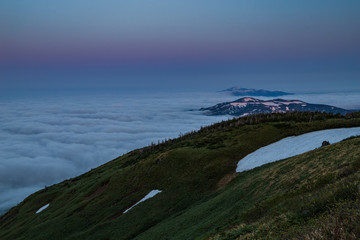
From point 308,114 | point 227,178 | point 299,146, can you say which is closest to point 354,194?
point 227,178

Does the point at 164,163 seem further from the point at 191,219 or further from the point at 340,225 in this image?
the point at 340,225

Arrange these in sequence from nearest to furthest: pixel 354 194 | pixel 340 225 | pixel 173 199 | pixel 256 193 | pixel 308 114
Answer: pixel 340 225 → pixel 354 194 → pixel 256 193 → pixel 173 199 → pixel 308 114

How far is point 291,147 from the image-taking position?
32.7 m

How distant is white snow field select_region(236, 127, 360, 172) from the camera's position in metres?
30.4

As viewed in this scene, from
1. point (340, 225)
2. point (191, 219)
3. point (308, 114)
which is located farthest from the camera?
point (308, 114)

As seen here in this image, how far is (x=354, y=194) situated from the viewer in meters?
8.48

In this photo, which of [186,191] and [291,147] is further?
[291,147]

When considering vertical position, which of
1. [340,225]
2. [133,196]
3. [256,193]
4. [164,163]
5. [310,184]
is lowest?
[133,196]

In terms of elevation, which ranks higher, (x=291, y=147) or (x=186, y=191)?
(x=291, y=147)

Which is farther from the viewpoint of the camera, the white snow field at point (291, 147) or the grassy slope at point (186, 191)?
the white snow field at point (291, 147)

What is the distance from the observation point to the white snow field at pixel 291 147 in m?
30.4

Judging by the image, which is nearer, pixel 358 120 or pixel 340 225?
pixel 340 225

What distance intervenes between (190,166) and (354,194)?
29.4 meters

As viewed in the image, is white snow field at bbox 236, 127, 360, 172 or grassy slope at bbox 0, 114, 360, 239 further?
white snow field at bbox 236, 127, 360, 172
